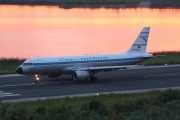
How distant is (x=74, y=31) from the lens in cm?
10169

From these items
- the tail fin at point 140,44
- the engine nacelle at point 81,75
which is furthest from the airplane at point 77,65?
the tail fin at point 140,44

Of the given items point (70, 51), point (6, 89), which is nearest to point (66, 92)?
point (6, 89)

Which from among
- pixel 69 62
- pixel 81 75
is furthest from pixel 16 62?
pixel 81 75

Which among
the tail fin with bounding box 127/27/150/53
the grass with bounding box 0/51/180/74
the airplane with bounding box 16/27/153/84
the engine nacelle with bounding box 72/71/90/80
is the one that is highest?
the tail fin with bounding box 127/27/150/53

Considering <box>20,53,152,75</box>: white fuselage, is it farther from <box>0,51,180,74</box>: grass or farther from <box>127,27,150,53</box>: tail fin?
<box>0,51,180,74</box>: grass

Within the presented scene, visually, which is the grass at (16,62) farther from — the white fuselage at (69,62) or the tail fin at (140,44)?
the white fuselage at (69,62)

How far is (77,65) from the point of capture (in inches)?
1640

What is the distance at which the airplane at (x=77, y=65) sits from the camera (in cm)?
3988

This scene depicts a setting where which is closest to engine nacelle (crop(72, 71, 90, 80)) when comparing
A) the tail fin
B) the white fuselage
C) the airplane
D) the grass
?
the airplane

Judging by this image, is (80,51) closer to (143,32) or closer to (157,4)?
(143,32)

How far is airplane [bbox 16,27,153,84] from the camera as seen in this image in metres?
39.9

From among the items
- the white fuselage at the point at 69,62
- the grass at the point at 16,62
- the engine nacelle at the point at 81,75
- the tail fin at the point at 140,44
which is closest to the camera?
the white fuselage at the point at 69,62

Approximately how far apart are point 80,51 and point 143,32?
1080 inches

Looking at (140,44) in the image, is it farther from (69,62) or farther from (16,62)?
(16,62)
